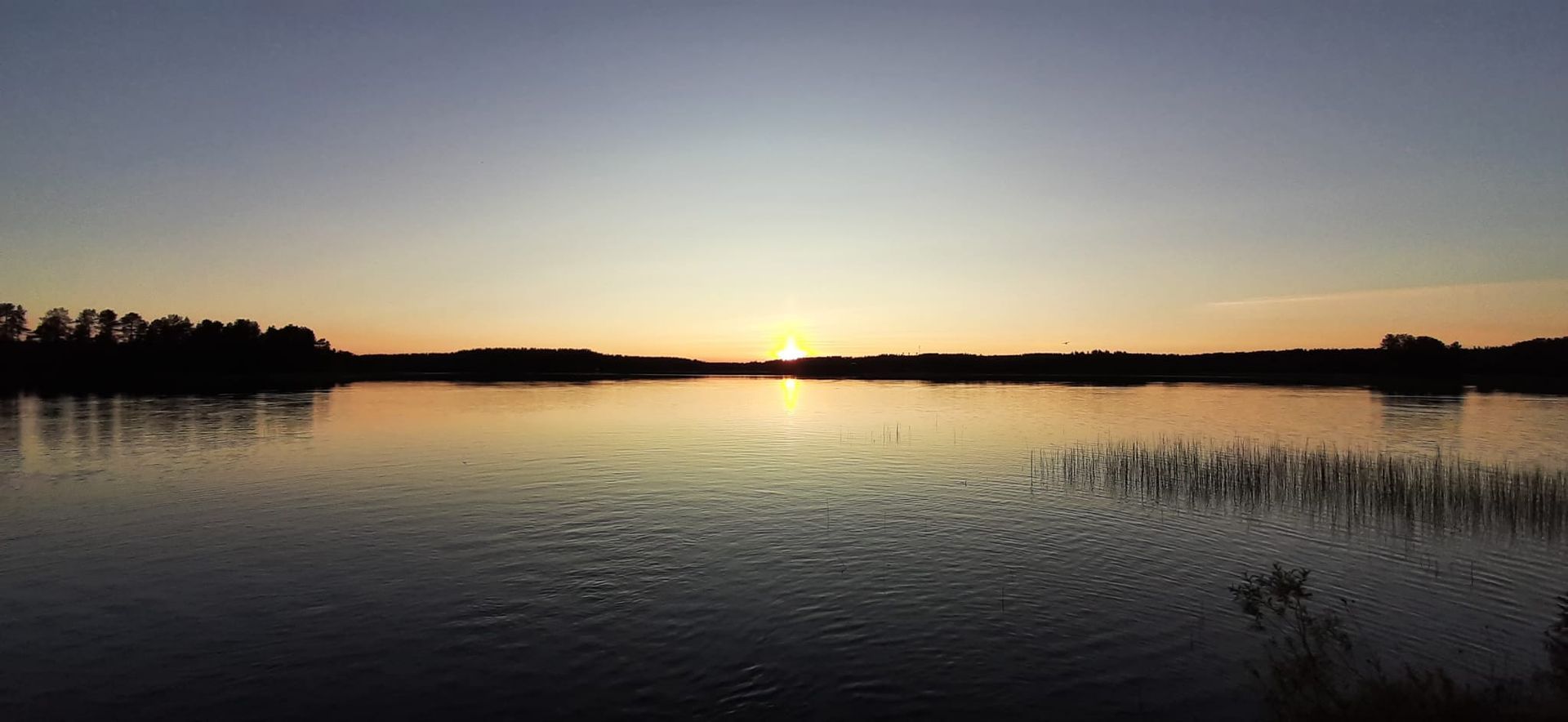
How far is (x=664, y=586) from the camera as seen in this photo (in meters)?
15.9

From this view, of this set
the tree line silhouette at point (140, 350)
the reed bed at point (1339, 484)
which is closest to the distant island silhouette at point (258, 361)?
the tree line silhouette at point (140, 350)

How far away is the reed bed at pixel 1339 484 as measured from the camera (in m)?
22.5

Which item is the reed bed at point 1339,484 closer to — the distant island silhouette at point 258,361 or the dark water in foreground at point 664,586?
the dark water in foreground at point 664,586

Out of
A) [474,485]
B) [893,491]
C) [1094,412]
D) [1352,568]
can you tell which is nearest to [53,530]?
[474,485]

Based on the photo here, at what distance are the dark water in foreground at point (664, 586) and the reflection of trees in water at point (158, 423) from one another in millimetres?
2191

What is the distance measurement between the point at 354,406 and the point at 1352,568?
70051mm

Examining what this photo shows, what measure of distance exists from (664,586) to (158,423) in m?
49.8

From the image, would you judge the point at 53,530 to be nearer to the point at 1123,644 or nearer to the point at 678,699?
the point at 678,699

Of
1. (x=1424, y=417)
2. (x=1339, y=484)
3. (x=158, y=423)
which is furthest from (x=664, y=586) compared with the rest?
(x=1424, y=417)

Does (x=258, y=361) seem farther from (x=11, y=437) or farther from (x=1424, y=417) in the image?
(x=1424, y=417)

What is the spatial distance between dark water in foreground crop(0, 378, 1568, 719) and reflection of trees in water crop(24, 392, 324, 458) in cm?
219

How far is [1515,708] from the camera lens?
8.96 metres

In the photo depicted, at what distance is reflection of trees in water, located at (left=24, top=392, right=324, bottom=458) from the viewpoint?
37.9 meters

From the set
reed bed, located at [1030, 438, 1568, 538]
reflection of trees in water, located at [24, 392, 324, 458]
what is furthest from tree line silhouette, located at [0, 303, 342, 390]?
reed bed, located at [1030, 438, 1568, 538]
